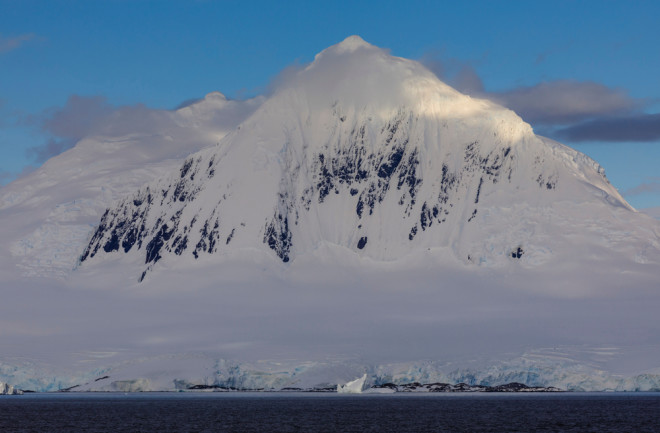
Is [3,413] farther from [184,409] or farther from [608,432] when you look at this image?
[608,432]

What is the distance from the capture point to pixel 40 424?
15238cm

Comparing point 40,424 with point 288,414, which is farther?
point 288,414

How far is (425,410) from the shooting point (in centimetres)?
18325

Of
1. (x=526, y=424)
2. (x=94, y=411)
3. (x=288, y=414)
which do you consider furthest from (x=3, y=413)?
(x=526, y=424)

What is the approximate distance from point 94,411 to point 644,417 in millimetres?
87828

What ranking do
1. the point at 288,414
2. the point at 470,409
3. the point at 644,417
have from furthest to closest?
1. the point at 470,409
2. the point at 288,414
3. the point at 644,417

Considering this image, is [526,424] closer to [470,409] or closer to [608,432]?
[608,432]

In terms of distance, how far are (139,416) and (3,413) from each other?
25.0 meters

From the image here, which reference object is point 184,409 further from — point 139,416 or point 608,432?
point 608,432

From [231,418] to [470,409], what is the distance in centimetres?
4413

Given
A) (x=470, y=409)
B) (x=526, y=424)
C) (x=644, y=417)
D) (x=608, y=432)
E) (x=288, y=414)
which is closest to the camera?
(x=608, y=432)

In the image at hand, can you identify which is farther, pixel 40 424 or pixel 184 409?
pixel 184 409

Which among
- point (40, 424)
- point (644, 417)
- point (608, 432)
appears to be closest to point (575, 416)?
point (644, 417)

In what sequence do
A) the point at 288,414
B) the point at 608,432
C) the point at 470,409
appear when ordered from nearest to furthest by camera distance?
the point at 608,432 < the point at 288,414 < the point at 470,409
